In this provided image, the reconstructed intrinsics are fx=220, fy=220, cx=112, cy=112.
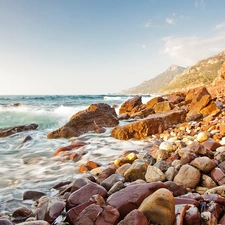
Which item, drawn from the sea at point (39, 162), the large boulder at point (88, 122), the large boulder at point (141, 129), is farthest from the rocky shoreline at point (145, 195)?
the large boulder at point (88, 122)

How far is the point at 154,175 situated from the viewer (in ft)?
11.2

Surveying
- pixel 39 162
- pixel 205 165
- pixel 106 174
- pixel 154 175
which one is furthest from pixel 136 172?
pixel 39 162

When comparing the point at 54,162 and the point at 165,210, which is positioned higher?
the point at 165,210

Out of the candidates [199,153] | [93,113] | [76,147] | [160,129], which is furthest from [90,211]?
[93,113]

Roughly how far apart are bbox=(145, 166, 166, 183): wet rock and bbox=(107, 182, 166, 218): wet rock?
74cm

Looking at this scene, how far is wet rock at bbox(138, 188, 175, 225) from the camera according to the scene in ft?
6.88

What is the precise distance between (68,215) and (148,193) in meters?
0.94

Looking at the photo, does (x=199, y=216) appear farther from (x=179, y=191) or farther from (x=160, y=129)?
(x=160, y=129)

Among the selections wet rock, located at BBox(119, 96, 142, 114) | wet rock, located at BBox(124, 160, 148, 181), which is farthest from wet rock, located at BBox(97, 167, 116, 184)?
wet rock, located at BBox(119, 96, 142, 114)

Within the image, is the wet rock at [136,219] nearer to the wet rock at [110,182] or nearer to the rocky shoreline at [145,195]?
the rocky shoreline at [145,195]

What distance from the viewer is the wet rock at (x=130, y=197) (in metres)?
2.41

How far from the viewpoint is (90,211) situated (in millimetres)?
2316

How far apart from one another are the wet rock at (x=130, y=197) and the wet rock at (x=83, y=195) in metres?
0.36

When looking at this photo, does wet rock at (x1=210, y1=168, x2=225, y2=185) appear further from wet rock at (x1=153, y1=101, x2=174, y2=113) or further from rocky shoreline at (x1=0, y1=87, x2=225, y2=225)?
wet rock at (x1=153, y1=101, x2=174, y2=113)
